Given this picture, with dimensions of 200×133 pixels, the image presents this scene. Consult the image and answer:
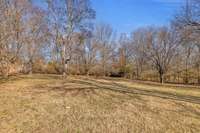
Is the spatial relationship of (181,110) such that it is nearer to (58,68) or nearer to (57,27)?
(57,27)

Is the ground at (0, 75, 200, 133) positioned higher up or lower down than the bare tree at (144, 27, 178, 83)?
lower down

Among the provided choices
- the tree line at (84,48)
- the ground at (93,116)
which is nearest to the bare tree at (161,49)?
the tree line at (84,48)

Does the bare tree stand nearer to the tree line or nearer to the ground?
the tree line

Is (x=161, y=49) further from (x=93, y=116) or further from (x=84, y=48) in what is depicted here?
(x=93, y=116)

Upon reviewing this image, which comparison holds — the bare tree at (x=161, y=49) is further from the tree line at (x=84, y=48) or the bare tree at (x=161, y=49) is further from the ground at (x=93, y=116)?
the ground at (x=93, y=116)

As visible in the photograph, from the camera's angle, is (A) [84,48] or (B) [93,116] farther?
(A) [84,48]

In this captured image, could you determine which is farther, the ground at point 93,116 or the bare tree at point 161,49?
the bare tree at point 161,49

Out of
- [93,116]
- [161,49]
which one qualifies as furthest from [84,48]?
[93,116]

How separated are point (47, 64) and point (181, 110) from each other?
99.2 ft

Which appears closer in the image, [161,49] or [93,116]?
[93,116]

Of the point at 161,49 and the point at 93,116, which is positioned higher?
the point at 161,49

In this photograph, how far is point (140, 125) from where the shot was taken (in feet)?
22.0

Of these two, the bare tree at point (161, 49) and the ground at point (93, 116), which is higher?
the bare tree at point (161, 49)

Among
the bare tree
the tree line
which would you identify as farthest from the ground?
the bare tree
